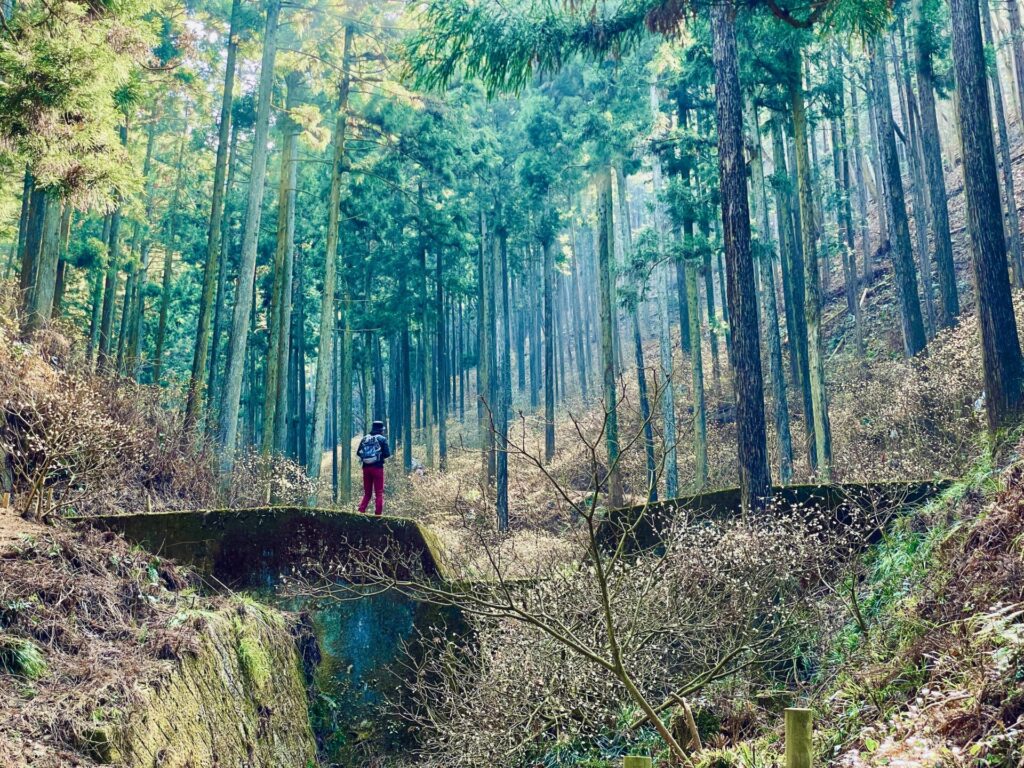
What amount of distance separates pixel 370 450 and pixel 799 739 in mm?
9220

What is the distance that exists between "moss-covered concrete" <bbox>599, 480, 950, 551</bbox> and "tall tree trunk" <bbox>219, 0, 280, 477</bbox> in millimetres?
7408

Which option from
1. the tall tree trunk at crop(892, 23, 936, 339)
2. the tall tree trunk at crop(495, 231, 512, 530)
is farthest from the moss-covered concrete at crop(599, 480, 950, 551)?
the tall tree trunk at crop(892, 23, 936, 339)

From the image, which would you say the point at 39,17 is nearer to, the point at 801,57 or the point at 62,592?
the point at 62,592

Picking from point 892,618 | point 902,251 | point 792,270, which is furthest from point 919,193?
point 892,618

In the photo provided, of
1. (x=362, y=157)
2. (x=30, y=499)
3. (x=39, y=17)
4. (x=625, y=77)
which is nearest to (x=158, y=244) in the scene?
(x=362, y=157)

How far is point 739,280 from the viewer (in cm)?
984

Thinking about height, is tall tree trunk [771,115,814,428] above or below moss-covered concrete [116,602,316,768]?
above

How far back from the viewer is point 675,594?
7.38m

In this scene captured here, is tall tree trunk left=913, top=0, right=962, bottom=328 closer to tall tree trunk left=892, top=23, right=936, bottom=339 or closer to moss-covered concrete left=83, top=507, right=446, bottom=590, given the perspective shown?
tall tree trunk left=892, top=23, right=936, bottom=339

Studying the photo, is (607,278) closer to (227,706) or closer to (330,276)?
(330,276)

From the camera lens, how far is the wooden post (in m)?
3.45

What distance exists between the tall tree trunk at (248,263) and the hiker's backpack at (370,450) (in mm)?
3588

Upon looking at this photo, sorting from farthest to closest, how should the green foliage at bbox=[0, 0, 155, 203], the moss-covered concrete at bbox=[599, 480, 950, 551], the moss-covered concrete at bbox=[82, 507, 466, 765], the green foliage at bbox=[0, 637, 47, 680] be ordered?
the moss-covered concrete at bbox=[82, 507, 466, 765]
the moss-covered concrete at bbox=[599, 480, 950, 551]
the green foliage at bbox=[0, 0, 155, 203]
the green foliage at bbox=[0, 637, 47, 680]

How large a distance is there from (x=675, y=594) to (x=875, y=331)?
794 inches
